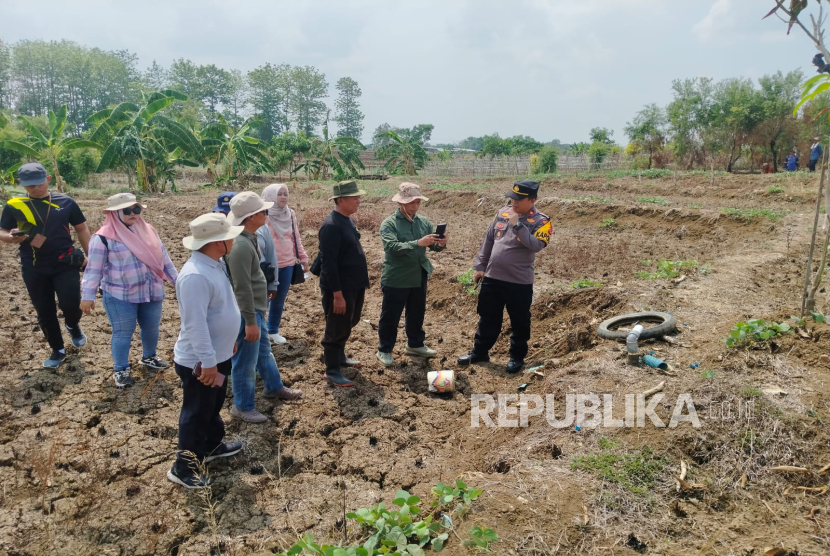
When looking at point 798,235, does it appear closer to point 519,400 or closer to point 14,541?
point 519,400

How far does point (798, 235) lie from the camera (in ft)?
32.3

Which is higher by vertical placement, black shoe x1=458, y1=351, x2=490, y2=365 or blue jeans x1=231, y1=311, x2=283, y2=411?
blue jeans x1=231, y1=311, x2=283, y2=411

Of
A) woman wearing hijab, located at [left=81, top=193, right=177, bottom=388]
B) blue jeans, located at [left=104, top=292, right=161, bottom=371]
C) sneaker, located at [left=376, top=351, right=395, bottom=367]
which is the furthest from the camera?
sneaker, located at [left=376, top=351, right=395, bottom=367]

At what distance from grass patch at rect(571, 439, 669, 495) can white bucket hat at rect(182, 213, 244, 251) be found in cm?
257

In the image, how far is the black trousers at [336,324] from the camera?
4.71 m

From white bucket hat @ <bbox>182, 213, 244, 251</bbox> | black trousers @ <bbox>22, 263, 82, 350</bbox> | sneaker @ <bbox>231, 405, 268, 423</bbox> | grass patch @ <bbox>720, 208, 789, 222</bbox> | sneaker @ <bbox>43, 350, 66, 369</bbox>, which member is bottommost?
sneaker @ <bbox>231, 405, 268, 423</bbox>

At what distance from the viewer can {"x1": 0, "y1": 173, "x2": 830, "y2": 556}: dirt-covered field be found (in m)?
2.72

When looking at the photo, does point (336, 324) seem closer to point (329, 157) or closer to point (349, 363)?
point (349, 363)

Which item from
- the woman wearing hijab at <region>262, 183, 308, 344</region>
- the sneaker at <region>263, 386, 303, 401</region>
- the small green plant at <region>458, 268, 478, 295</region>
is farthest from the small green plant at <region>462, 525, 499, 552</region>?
the small green plant at <region>458, 268, 478, 295</region>

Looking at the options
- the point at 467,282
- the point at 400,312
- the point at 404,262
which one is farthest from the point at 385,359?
the point at 467,282

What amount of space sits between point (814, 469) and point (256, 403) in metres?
3.97

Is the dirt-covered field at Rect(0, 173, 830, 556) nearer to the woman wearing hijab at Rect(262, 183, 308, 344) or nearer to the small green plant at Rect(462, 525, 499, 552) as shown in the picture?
the small green plant at Rect(462, 525, 499, 552)

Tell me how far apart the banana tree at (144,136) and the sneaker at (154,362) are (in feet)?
59.7

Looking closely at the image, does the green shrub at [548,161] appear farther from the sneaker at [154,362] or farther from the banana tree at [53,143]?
the sneaker at [154,362]
